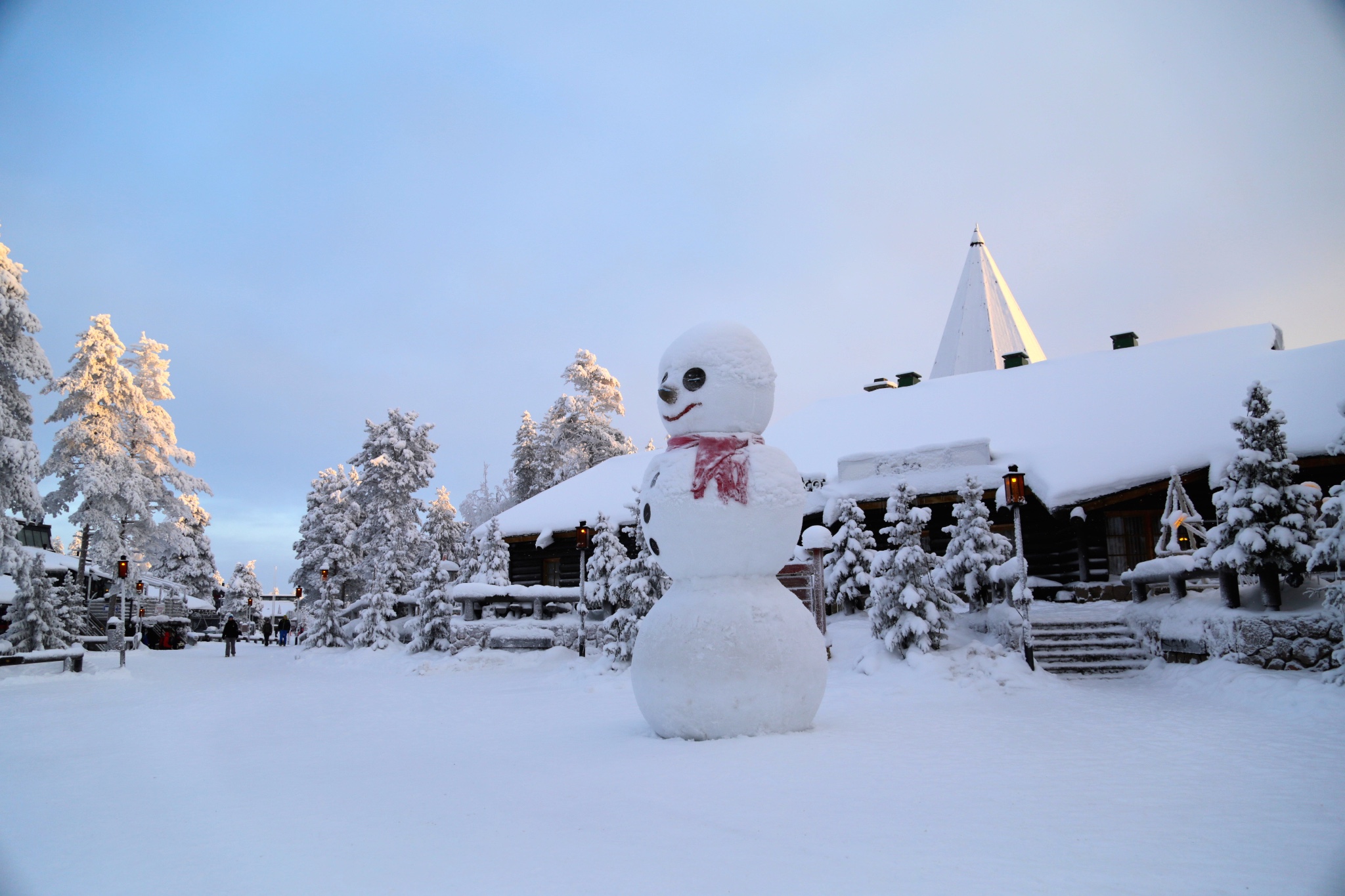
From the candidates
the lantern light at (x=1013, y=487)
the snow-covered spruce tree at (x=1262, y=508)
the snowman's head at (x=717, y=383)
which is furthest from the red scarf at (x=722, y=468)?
the snow-covered spruce tree at (x=1262, y=508)

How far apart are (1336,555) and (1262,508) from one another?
1.88 m

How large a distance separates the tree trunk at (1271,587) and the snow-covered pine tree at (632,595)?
10252mm

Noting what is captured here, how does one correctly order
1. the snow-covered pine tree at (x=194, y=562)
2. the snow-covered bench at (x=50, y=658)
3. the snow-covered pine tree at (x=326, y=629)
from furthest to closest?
the snow-covered pine tree at (x=194, y=562)
the snow-covered pine tree at (x=326, y=629)
the snow-covered bench at (x=50, y=658)

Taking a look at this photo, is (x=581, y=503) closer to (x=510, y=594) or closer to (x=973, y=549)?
(x=510, y=594)

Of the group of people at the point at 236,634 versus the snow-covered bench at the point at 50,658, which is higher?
the snow-covered bench at the point at 50,658

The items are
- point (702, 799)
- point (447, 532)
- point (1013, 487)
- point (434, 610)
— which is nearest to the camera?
point (702, 799)

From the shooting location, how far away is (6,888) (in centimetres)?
433

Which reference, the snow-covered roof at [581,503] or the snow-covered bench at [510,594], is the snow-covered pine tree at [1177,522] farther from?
the snow-covered bench at [510,594]

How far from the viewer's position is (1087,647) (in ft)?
46.5

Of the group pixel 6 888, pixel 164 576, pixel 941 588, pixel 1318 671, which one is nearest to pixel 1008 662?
pixel 941 588

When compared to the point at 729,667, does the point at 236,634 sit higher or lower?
lower

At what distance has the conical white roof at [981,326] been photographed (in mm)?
32719

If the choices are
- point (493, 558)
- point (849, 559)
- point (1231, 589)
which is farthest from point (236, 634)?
point (1231, 589)

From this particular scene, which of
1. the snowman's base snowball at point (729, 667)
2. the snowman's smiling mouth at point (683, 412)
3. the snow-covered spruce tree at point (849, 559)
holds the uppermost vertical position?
the snowman's smiling mouth at point (683, 412)
